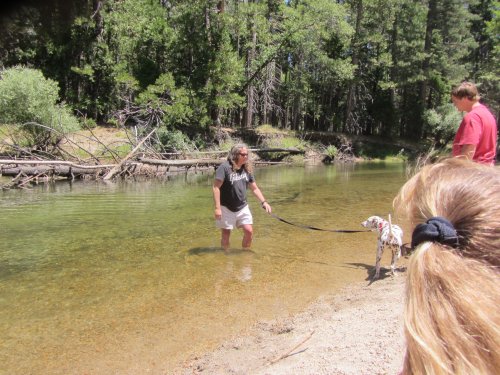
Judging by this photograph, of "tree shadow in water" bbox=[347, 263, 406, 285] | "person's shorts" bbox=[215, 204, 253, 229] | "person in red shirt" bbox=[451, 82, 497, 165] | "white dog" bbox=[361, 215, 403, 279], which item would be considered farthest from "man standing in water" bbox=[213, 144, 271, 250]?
"person in red shirt" bbox=[451, 82, 497, 165]

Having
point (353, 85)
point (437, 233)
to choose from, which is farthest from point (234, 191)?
point (353, 85)

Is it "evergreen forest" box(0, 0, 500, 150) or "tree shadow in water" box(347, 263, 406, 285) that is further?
"evergreen forest" box(0, 0, 500, 150)

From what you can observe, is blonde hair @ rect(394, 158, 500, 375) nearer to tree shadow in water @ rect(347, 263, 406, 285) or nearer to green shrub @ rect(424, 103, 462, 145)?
tree shadow in water @ rect(347, 263, 406, 285)

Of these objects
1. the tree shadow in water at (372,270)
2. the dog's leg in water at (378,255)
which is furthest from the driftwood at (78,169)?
the dog's leg in water at (378,255)

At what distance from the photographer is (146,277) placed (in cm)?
645

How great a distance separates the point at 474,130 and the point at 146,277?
15.8 feet

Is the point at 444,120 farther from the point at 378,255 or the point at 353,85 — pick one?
the point at 378,255

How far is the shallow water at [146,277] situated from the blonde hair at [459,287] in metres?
3.44

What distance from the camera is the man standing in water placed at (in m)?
7.42

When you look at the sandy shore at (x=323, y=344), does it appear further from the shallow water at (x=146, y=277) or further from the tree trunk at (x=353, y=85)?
the tree trunk at (x=353, y=85)

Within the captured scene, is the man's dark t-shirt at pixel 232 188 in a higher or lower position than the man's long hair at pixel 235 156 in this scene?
lower

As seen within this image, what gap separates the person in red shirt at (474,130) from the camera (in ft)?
14.8

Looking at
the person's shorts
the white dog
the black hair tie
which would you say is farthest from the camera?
the person's shorts

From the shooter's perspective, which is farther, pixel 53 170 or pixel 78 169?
pixel 78 169
